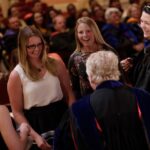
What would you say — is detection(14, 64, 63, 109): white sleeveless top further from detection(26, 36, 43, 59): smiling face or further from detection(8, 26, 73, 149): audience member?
detection(26, 36, 43, 59): smiling face

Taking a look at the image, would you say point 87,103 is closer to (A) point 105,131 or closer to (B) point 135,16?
(A) point 105,131

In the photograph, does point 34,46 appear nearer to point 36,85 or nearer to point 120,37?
point 36,85

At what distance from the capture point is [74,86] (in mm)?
3834

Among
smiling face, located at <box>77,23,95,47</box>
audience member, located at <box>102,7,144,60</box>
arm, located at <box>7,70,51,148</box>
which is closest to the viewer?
arm, located at <box>7,70,51,148</box>

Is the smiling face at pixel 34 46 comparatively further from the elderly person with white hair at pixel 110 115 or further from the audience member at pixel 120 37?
the audience member at pixel 120 37

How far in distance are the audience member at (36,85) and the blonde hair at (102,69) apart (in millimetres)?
1117

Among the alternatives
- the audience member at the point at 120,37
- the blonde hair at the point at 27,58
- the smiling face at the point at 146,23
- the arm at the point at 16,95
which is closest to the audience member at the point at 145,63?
the smiling face at the point at 146,23

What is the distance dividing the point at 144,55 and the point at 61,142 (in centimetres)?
108

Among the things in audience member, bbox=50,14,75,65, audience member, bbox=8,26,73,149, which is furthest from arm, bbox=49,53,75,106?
audience member, bbox=50,14,75,65

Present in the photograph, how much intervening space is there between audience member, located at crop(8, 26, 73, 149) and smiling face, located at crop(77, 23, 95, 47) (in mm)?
402

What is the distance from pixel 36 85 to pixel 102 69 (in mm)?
1183

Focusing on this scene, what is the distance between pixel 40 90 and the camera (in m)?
3.38

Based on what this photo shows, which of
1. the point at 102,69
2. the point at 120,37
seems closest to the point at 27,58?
the point at 102,69

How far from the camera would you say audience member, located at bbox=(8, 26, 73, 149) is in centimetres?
335
